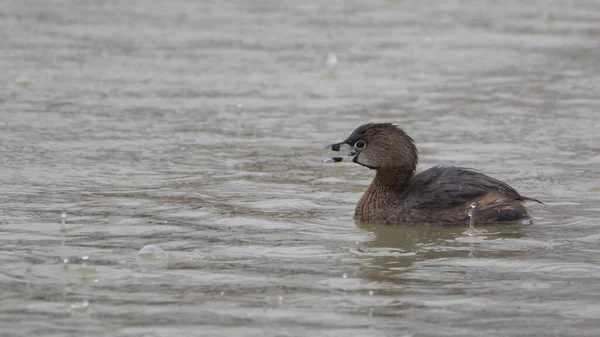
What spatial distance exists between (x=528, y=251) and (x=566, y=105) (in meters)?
7.04

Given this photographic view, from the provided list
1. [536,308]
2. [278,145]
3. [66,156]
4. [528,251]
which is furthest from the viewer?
[278,145]

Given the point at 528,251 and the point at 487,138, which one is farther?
the point at 487,138

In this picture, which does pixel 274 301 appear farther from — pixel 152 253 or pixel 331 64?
pixel 331 64

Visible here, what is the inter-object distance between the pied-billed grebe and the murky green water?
247 millimetres

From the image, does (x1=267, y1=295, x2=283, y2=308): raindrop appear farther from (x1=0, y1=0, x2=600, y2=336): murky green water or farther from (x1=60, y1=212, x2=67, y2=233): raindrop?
(x1=60, y1=212, x2=67, y2=233): raindrop

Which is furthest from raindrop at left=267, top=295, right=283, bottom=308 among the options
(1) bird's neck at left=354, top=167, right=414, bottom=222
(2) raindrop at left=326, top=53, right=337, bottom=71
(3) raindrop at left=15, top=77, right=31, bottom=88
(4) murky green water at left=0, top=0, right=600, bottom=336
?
(2) raindrop at left=326, top=53, right=337, bottom=71

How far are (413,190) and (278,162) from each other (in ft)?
8.54

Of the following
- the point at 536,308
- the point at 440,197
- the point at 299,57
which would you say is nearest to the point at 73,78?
the point at 299,57

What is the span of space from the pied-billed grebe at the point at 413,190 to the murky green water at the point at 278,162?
0.25 m

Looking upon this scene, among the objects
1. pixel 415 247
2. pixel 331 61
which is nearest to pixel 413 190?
pixel 415 247

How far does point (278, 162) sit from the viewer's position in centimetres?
1260

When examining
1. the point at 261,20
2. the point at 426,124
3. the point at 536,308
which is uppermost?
the point at 261,20

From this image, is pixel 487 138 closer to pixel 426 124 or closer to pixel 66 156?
pixel 426 124

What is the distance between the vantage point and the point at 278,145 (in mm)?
13398
